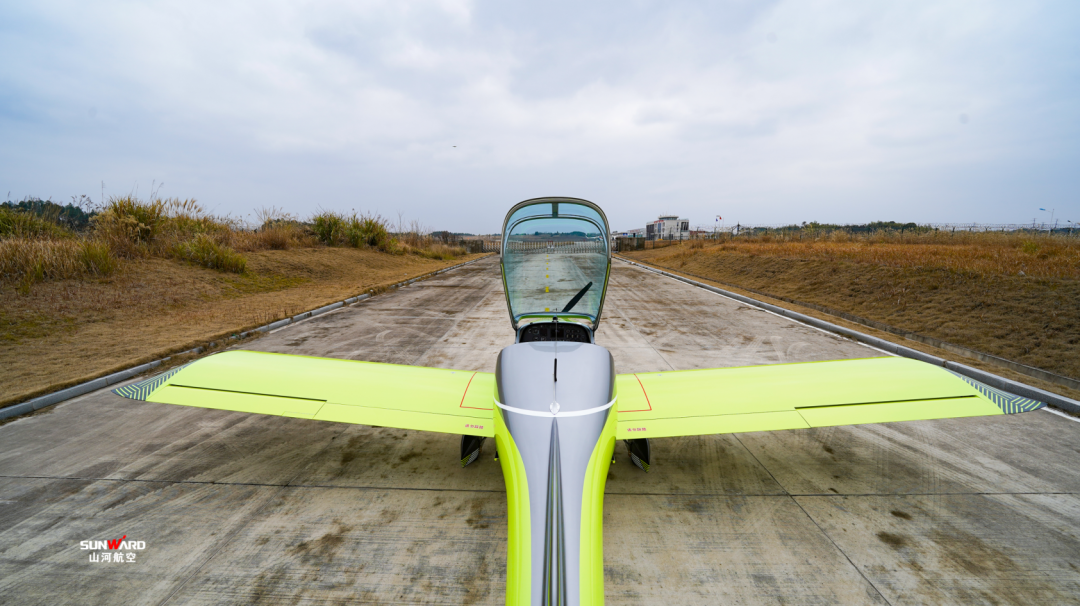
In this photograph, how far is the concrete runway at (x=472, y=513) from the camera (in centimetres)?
224

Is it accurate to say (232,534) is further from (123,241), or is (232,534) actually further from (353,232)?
(353,232)

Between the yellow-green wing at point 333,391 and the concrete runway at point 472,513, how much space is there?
71 cm

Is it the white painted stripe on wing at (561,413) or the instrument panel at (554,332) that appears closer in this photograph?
the white painted stripe on wing at (561,413)

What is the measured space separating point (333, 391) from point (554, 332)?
1.91 metres

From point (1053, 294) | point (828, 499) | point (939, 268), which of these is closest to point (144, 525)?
point (828, 499)

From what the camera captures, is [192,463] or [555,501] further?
[192,463]

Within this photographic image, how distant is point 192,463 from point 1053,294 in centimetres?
1274

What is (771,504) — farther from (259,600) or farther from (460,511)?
(259,600)

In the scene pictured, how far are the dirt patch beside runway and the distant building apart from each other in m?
41.8

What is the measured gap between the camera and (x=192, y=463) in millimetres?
3430

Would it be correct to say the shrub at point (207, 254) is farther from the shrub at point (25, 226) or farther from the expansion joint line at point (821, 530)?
the expansion joint line at point (821, 530)

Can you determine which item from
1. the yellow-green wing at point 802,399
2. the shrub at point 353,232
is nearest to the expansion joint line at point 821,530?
the yellow-green wing at point 802,399

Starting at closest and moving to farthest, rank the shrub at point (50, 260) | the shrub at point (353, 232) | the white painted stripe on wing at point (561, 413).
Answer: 1. the white painted stripe on wing at point (561, 413)
2. the shrub at point (50, 260)
3. the shrub at point (353, 232)

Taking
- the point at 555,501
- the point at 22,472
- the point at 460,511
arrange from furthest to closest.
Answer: the point at 22,472 < the point at 460,511 < the point at 555,501
